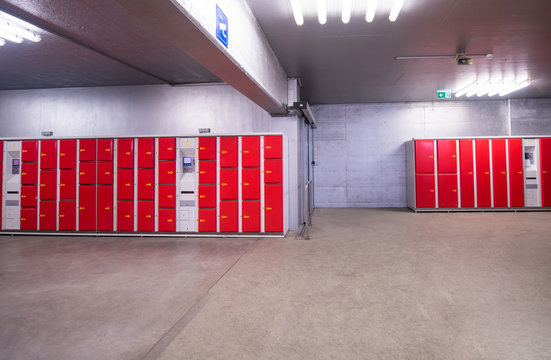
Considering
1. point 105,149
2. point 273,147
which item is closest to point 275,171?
point 273,147

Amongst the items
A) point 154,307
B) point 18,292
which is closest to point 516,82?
point 154,307

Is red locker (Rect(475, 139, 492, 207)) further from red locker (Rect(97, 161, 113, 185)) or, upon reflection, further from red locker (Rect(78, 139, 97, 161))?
red locker (Rect(78, 139, 97, 161))

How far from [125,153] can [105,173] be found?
552mm

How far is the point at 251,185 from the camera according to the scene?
5.70m

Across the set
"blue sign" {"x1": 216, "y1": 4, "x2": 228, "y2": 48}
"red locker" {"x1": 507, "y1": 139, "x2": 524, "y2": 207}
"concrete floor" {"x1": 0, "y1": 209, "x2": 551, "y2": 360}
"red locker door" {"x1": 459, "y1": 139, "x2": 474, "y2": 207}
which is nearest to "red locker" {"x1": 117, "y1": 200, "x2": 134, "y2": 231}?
"concrete floor" {"x1": 0, "y1": 209, "x2": 551, "y2": 360}

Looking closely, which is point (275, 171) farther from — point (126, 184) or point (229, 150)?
point (126, 184)

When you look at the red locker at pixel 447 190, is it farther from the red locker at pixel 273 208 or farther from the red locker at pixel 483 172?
the red locker at pixel 273 208

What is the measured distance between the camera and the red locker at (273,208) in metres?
5.65

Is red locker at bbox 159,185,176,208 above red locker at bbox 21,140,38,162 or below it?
below

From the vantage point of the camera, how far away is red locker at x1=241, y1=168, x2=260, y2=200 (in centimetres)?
569

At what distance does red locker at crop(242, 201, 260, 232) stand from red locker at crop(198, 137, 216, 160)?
109cm

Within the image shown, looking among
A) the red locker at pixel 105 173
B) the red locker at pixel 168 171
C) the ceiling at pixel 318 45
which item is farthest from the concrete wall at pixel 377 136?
the red locker at pixel 105 173

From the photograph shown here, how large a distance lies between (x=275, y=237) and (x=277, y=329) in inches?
130

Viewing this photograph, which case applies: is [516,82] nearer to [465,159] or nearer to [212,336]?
[465,159]
